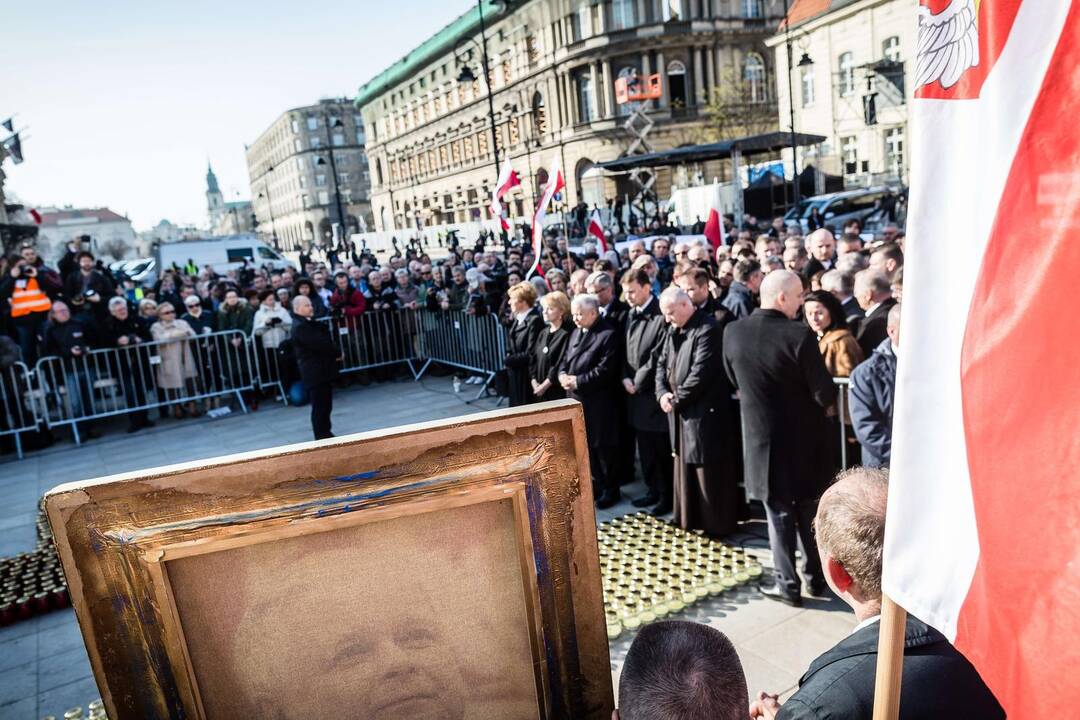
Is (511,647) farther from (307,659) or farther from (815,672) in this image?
(815,672)

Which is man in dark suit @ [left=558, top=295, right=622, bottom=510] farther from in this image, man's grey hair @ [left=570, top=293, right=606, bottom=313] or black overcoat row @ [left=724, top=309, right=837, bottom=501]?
black overcoat row @ [left=724, top=309, right=837, bottom=501]

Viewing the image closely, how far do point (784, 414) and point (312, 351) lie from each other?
5671 mm

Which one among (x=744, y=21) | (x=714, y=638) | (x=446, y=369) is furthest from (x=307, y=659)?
(x=744, y=21)

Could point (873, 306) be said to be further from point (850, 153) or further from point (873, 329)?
point (850, 153)

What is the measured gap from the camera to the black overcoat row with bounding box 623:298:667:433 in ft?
20.1

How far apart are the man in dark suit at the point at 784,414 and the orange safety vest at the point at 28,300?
10259mm

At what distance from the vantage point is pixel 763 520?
19.7 ft

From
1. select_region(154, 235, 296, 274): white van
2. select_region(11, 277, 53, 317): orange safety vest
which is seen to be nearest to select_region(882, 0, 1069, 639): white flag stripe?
select_region(11, 277, 53, 317): orange safety vest

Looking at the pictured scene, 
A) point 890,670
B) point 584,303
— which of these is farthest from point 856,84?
point 890,670

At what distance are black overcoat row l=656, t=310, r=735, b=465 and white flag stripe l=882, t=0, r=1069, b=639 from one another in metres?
3.91

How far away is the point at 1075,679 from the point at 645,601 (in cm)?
382

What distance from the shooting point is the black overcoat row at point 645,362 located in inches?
241

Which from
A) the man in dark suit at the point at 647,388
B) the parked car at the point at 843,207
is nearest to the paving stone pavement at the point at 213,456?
the man in dark suit at the point at 647,388

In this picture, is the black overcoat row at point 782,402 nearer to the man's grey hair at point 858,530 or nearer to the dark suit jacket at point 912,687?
the man's grey hair at point 858,530
